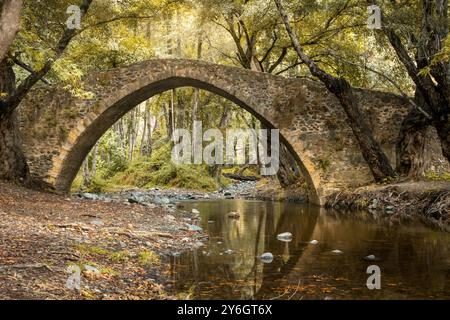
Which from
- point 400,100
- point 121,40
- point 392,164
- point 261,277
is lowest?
point 261,277

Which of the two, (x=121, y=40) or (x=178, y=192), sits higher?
(x=121, y=40)

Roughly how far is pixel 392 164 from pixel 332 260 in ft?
Result: 31.2

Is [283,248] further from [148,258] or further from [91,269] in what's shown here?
[91,269]

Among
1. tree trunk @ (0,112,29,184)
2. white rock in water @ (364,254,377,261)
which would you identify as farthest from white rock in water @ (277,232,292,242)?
tree trunk @ (0,112,29,184)

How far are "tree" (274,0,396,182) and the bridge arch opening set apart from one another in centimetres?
192

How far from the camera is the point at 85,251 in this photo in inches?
211

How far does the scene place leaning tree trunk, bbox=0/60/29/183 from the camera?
39.6 ft

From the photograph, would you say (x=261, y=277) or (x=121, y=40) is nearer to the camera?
(x=261, y=277)

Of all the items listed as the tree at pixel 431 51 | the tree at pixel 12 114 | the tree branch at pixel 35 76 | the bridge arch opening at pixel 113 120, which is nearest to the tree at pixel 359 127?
the bridge arch opening at pixel 113 120

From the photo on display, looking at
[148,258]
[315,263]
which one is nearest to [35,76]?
[148,258]

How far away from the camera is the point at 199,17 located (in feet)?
59.1

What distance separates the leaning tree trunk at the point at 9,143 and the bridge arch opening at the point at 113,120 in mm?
2250
